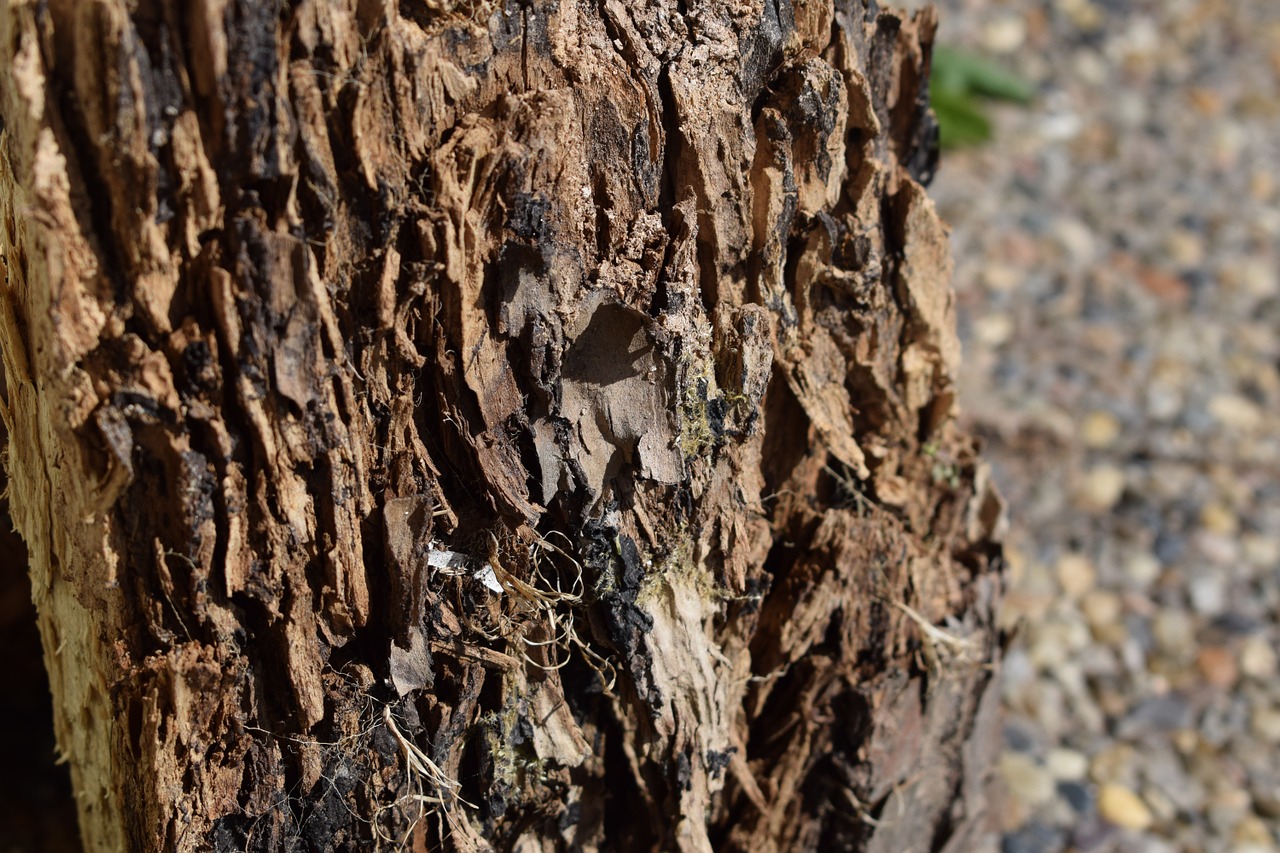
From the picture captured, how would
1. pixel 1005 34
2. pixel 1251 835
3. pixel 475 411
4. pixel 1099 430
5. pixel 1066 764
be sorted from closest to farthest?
1. pixel 475 411
2. pixel 1251 835
3. pixel 1066 764
4. pixel 1099 430
5. pixel 1005 34

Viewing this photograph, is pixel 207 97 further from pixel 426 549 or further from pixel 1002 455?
pixel 1002 455

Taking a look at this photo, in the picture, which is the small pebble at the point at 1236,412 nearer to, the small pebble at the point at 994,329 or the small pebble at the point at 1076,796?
the small pebble at the point at 994,329

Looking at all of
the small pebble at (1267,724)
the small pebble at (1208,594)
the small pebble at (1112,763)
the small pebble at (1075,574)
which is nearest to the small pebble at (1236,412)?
the small pebble at (1208,594)

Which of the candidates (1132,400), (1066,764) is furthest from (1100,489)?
(1066,764)

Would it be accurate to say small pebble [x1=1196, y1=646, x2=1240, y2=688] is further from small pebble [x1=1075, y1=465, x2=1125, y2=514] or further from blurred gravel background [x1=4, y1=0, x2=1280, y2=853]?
small pebble [x1=1075, y1=465, x2=1125, y2=514]

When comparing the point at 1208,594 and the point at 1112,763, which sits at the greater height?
the point at 1208,594

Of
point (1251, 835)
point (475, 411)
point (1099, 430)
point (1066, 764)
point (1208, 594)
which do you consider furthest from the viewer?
point (1099, 430)

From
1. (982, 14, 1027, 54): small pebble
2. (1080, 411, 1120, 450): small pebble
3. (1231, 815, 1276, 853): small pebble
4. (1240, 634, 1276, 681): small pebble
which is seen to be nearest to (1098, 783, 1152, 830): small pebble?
(1231, 815, 1276, 853): small pebble

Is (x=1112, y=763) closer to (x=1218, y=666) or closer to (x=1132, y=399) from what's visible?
(x=1218, y=666)
